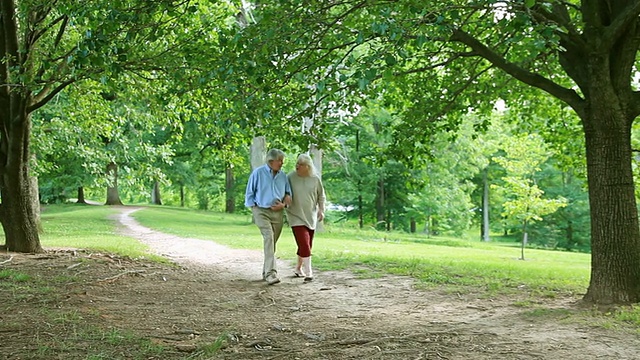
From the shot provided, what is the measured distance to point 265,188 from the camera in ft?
28.7

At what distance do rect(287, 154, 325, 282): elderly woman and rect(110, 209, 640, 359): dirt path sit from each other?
737mm

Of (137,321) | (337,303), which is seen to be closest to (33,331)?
(137,321)

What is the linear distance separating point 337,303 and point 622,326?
11.0ft

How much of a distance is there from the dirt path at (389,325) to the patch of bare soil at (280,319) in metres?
0.01

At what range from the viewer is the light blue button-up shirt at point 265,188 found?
8688mm

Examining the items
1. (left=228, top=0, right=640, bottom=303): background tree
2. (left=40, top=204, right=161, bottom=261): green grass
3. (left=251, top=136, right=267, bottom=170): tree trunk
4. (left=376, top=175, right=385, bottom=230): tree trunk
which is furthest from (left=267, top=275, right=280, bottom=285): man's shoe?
(left=376, top=175, right=385, bottom=230): tree trunk

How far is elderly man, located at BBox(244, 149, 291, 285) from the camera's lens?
8680mm

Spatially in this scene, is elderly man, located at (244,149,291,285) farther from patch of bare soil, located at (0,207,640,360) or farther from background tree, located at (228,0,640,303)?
background tree, located at (228,0,640,303)

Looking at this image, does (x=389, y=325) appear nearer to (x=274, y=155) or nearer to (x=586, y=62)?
(x=274, y=155)

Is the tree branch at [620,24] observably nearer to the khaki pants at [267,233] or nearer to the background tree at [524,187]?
the khaki pants at [267,233]

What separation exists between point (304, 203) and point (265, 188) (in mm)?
683

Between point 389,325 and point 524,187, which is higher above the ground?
point 524,187

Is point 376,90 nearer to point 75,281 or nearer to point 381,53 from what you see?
point 381,53

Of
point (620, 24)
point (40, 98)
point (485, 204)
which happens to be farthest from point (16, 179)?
point (485, 204)
